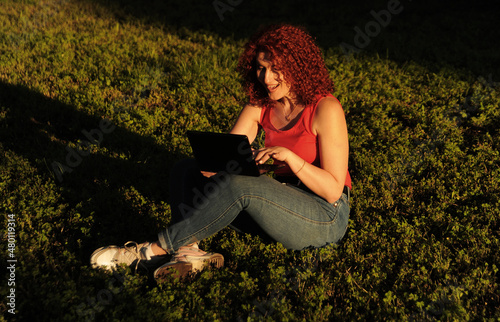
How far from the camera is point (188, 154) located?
20.2 ft

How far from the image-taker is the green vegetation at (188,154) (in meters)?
3.64

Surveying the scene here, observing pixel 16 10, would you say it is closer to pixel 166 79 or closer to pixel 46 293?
pixel 166 79

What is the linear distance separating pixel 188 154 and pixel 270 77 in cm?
251

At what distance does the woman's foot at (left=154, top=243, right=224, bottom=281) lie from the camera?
11.9 ft

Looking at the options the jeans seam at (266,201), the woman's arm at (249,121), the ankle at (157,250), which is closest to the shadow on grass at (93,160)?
the ankle at (157,250)

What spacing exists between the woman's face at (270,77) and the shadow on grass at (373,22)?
5956mm

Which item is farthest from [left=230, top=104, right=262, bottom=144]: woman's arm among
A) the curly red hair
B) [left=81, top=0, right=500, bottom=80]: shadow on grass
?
[left=81, top=0, right=500, bottom=80]: shadow on grass

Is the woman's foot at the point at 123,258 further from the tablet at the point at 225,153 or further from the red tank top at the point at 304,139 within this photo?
the red tank top at the point at 304,139

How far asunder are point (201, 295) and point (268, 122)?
69.2 inches

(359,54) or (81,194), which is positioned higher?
(359,54)

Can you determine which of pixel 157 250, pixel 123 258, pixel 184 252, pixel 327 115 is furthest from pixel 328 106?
pixel 123 258

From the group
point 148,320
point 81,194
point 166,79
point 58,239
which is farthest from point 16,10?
point 148,320

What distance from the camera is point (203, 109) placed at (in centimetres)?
720

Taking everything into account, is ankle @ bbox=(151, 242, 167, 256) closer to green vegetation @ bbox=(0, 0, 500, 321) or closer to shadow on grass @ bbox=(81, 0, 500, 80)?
green vegetation @ bbox=(0, 0, 500, 321)
